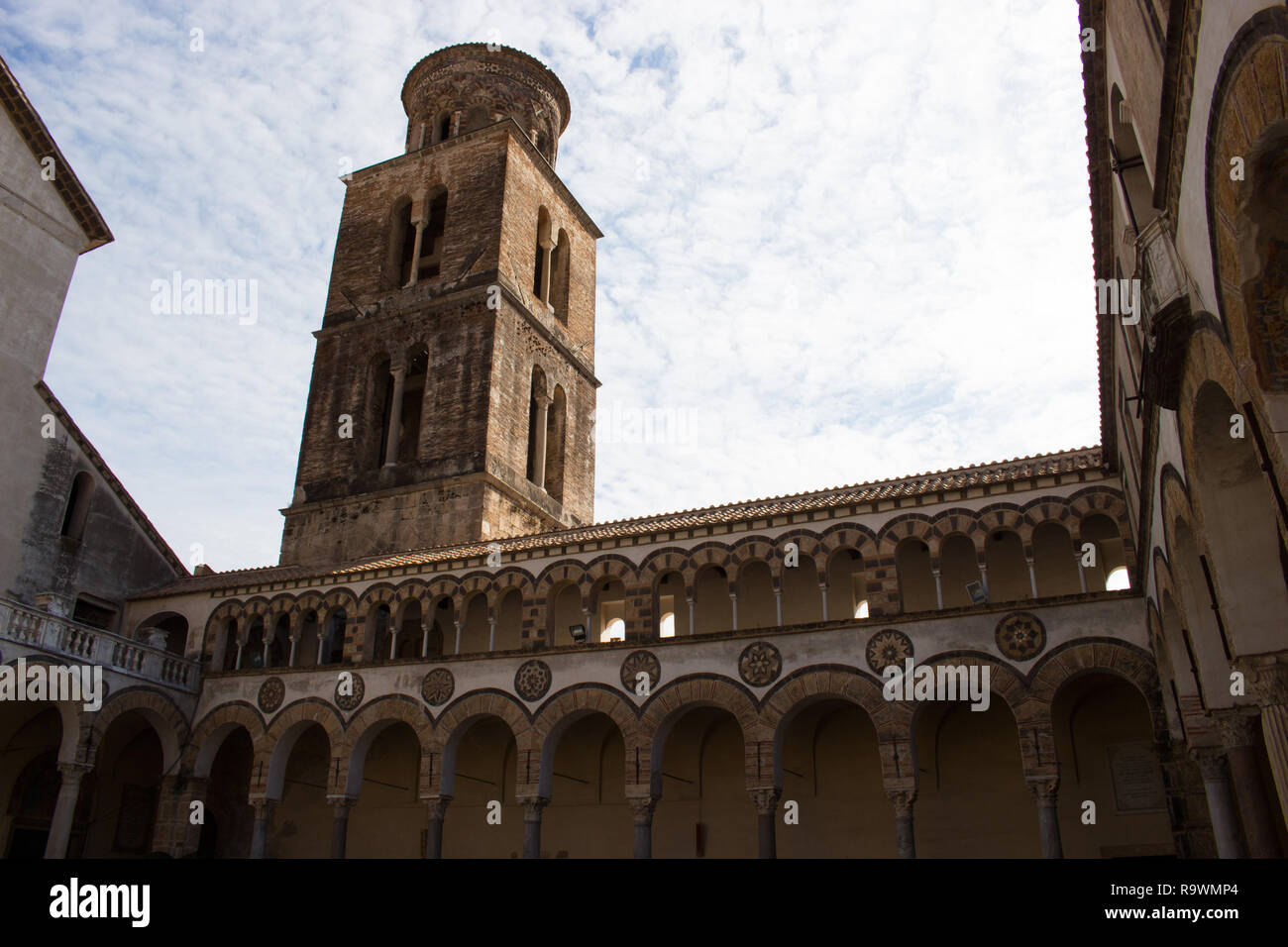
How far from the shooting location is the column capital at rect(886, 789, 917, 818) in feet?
50.9

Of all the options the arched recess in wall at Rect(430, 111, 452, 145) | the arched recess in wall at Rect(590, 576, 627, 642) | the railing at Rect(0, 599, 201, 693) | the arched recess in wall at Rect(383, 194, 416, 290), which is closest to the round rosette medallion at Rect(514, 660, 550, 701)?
the arched recess in wall at Rect(590, 576, 627, 642)

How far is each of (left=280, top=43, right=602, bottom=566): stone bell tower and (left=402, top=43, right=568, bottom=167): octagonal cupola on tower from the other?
0.19ft

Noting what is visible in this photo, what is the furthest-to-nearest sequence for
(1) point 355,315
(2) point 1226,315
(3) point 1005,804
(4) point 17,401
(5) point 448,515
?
(1) point 355,315, (5) point 448,515, (4) point 17,401, (3) point 1005,804, (2) point 1226,315

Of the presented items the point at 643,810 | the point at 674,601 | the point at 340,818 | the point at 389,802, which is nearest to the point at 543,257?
the point at 674,601

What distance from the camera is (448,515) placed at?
2705 cm

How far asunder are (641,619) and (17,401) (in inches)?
604

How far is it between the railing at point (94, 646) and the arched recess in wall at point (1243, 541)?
1876cm

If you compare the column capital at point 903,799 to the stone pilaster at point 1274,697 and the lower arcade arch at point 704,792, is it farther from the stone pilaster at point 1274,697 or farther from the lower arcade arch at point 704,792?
the stone pilaster at point 1274,697

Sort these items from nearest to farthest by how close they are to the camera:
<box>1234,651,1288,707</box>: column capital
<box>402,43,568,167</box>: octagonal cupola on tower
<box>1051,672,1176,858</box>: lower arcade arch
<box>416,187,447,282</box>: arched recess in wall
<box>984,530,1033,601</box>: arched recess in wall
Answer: <box>1234,651,1288,707</box>: column capital, <box>1051,672,1176,858</box>: lower arcade arch, <box>984,530,1033,601</box>: arched recess in wall, <box>416,187,447,282</box>: arched recess in wall, <box>402,43,568,167</box>: octagonal cupola on tower

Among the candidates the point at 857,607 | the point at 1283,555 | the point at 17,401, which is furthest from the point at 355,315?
the point at 1283,555

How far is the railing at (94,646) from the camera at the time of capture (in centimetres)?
1789

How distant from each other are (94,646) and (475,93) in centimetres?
2324

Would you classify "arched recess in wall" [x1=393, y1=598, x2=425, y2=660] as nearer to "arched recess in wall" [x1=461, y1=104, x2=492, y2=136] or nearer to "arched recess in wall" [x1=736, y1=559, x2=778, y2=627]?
"arched recess in wall" [x1=736, y1=559, x2=778, y2=627]
